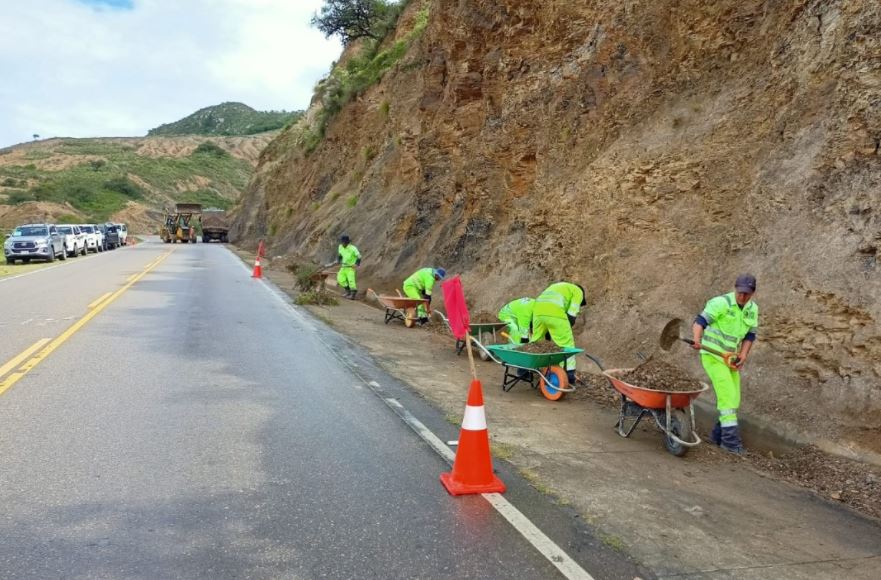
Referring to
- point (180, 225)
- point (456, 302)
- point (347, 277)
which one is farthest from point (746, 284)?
point (180, 225)

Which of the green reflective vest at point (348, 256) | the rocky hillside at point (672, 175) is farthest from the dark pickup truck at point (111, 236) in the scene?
the green reflective vest at point (348, 256)

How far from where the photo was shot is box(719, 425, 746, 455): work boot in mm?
6512

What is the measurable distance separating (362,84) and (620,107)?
25373mm

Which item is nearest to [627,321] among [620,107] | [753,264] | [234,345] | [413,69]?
[753,264]

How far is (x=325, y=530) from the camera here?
13.6ft

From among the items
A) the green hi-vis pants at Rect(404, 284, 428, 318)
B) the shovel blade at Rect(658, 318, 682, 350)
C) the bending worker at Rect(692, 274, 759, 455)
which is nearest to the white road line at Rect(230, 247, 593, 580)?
the bending worker at Rect(692, 274, 759, 455)

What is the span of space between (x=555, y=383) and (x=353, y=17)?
39.3m

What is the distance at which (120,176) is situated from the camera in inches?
4082

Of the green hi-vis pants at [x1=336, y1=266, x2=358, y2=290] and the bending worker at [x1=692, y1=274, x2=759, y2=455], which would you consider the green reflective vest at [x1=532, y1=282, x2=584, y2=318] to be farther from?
the green hi-vis pants at [x1=336, y1=266, x2=358, y2=290]

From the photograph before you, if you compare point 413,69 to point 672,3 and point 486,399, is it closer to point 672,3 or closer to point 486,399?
point 672,3

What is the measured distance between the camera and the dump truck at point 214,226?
59.5m

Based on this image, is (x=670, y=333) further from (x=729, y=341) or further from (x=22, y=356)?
(x=22, y=356)

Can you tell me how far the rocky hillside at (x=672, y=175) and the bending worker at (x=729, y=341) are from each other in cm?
78

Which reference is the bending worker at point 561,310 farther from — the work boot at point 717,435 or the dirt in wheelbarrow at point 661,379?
the work boot at point 717,435
